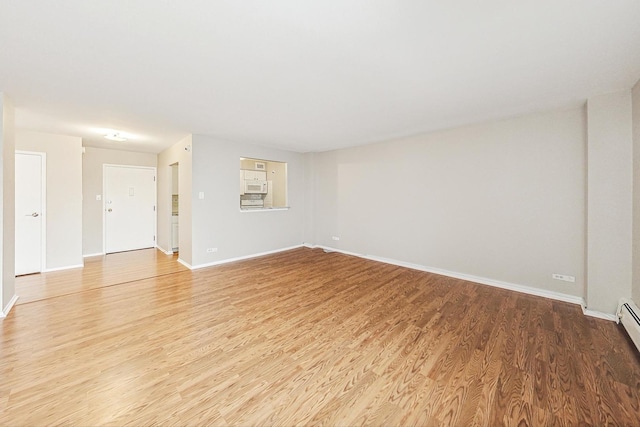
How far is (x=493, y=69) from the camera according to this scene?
7.09ft

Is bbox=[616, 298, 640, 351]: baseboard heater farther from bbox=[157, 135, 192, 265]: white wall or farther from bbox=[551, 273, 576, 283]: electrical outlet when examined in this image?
bbox=[157, 135, 192, 265]: white wall

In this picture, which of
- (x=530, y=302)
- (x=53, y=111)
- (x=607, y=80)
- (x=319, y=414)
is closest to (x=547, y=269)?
(x=530, y=302)

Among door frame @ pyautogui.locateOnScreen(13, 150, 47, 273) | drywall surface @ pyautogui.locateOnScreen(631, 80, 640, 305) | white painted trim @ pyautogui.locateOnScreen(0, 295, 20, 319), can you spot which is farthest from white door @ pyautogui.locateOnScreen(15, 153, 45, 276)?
drywall surface @ pyautogui.locateOnScreen(631, 80, 640, 305)

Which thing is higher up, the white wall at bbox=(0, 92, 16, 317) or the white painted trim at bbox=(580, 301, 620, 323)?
the white wall at bbox=(0, 92, 16, 317)

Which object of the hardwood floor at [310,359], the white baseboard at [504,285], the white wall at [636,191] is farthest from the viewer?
the white baseboard at [504,285]

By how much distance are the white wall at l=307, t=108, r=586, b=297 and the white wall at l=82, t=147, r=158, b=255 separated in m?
5.54

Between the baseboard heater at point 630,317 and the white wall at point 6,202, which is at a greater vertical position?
the white wall at point 6,202

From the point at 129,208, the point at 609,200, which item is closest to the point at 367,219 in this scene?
the point at 609,200

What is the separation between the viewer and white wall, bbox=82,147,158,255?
5195 millimetres

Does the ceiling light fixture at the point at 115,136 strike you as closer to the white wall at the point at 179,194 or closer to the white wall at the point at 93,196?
the white wall at the point at 179,194

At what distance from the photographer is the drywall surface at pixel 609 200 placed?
2.54 metres

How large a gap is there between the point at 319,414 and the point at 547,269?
3.48 m

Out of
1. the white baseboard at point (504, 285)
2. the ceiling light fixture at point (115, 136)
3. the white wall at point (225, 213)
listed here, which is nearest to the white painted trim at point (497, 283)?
the white baseboard at point (504, 285)

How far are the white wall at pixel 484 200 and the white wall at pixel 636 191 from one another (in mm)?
482
